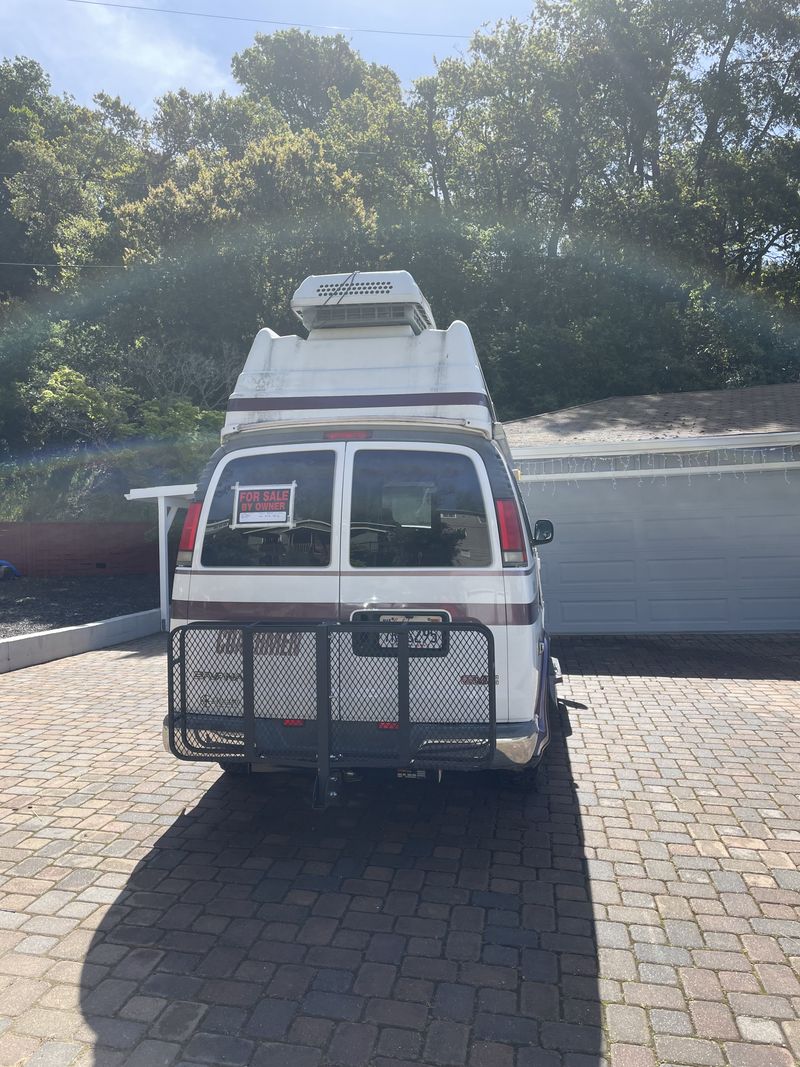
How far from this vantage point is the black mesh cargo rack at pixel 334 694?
146 inches

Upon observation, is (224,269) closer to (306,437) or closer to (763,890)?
(306,437)

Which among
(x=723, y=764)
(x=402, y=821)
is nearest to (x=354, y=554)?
(x=402, y=821)

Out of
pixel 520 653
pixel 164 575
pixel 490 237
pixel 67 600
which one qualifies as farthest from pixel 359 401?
pixel 490 237

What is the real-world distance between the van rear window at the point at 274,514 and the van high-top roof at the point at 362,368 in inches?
11.5

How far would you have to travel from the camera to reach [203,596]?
4324mm

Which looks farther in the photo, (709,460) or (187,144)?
(187,144)

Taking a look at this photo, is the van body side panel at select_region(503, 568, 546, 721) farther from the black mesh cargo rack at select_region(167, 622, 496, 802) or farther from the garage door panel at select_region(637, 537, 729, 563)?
the garage door panel at select_region(637, 537, 729, 563)

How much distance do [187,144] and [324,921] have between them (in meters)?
32.7

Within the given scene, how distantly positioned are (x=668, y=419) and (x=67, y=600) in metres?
10.2

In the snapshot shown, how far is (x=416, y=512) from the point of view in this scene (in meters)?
4.24

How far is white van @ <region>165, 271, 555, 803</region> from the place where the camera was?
379cm

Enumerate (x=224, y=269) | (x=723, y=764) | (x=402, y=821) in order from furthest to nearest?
(x=224, y=269), (x=723, y=764), (x=402, y=821)

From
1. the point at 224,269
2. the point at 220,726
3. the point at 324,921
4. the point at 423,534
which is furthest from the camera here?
the point at 224,269

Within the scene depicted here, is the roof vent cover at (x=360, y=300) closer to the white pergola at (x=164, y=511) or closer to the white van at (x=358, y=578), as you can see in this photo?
the white van at (x=358, y=578)
